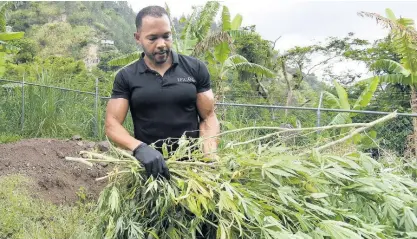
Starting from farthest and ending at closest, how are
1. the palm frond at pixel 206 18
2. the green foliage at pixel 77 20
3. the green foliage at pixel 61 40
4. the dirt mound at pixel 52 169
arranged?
the green foliage at pixel 77 20, the green foliage at pixel 61 40, the palm frond at pixel 206 18, the dirt mound at pixel 52 169

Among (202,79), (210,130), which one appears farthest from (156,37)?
(210,130)

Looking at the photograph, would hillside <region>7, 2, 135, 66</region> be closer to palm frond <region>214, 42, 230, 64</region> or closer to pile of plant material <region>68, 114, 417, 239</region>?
palm frond <region>214, 42, 230, 64</region>

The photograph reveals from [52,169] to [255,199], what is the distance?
590 cm

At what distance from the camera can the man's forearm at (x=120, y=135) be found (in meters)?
2.05

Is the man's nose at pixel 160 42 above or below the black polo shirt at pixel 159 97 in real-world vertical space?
above

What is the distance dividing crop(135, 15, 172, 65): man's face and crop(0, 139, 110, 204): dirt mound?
4010 mm

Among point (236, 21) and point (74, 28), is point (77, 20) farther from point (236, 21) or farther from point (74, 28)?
point (236, 21)

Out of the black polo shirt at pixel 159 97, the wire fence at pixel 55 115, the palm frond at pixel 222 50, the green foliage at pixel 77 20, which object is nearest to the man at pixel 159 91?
the black polo shirt at pixel 159 97

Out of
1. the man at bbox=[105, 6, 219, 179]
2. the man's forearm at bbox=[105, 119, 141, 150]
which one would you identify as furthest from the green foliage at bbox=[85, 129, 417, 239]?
the man at bbox=[105, 6, 219, 179]

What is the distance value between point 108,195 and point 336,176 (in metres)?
0.85

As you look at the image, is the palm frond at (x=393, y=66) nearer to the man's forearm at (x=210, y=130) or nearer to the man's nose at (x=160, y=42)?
the man's forearm at (x=210, y=130)

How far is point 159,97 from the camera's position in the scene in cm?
244

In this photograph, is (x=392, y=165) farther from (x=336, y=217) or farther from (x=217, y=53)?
(x=217, y=53)

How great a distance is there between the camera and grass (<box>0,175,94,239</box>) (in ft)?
13.8
